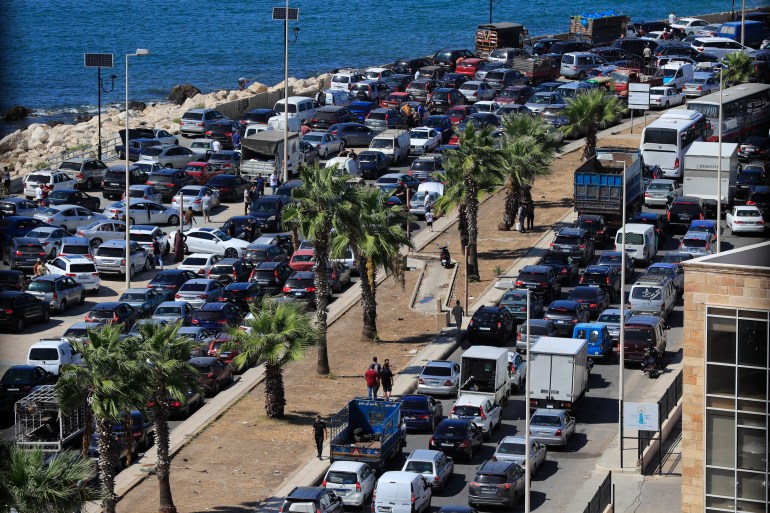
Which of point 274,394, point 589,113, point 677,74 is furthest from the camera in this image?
point 677,74

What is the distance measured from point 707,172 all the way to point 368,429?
3415cm

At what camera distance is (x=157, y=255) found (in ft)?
214

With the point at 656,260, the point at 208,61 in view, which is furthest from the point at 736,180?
the point at 208,61

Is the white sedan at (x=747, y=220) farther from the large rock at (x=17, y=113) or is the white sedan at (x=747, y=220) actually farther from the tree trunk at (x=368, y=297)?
the large rock at (x=17, y=113)

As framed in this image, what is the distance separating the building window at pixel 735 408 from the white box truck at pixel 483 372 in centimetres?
2418

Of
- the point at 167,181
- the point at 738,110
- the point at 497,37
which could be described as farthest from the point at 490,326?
the point at 497,37

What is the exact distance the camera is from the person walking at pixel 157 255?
64625 millimetres

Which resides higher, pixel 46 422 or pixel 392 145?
pixel 392 145

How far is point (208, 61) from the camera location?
611 ft

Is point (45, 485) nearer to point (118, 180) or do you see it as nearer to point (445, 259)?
point (445, 259)

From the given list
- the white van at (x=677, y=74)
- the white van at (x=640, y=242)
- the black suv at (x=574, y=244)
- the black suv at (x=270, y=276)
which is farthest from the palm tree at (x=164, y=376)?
the white van at (x=677, y=74)

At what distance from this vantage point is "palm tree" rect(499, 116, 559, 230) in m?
66.9

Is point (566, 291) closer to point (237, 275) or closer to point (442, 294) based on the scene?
point (442, 294)

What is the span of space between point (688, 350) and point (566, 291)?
113ft
